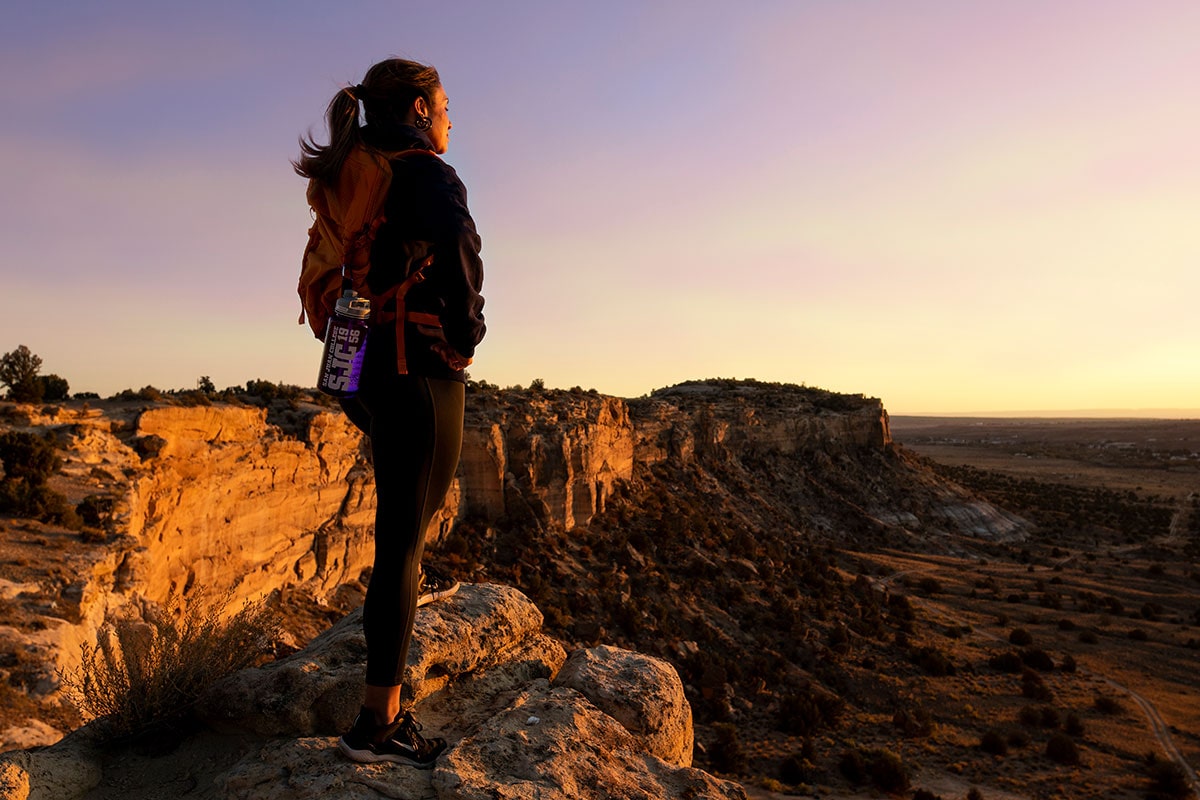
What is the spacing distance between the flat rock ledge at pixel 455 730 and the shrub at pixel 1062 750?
1760 cm

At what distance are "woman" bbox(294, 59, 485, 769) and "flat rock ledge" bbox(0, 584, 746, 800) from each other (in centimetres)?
20

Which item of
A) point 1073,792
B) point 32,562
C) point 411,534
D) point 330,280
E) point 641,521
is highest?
point 330,280

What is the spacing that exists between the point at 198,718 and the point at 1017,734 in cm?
2059

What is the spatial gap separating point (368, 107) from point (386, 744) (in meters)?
2.54

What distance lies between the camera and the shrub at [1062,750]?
1589 cm

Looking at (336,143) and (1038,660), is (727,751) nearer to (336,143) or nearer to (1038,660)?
(1038,660)

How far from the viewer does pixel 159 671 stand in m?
3.14

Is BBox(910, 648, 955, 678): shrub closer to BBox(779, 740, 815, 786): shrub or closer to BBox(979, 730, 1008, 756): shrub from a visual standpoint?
BBox(979, 730, 1008, 756): shrub

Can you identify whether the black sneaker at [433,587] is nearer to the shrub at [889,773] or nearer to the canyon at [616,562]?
the canyon at [616,562]

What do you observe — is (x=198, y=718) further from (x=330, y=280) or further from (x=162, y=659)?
(x=330, y=280)

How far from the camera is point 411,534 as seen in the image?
2.48 meters

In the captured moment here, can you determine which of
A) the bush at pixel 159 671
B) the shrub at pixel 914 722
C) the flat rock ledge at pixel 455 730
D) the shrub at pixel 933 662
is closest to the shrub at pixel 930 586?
the shrub at pixel 933 662

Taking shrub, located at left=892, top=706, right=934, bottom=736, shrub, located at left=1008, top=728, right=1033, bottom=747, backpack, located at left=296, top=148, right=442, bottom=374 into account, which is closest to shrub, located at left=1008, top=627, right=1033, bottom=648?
shrub, located at left=1008, top=728, right=1033, bottom=747

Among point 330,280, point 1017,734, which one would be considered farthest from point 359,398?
Result: point 1017,734
